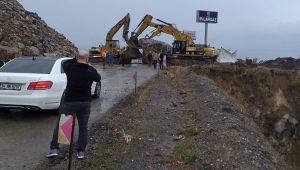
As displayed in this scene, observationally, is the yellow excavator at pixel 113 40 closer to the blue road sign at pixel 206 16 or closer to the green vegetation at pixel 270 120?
the green vegetation at pixel 270 120

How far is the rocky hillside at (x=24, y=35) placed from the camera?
3162cm

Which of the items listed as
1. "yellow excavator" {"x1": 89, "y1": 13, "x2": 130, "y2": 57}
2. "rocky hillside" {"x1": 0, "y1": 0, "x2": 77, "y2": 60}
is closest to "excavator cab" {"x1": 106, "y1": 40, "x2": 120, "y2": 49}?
"yellow excavator" {"x1": 89, "y1": 13, "x2": 130, "y2": 57}

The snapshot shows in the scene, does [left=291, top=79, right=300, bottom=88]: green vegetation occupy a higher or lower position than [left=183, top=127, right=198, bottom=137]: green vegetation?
lower

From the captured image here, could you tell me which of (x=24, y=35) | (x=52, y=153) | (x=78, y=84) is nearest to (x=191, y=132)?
(x=52, y=153)

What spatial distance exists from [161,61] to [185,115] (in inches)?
1132

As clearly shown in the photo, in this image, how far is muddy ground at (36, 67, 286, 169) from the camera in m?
9.04

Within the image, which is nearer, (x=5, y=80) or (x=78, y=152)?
(x=78, y=152)

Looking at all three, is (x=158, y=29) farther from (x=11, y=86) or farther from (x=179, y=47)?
(x=11, y=86)

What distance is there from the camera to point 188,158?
9.36 metres

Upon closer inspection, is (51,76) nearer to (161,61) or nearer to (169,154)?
(169,154)

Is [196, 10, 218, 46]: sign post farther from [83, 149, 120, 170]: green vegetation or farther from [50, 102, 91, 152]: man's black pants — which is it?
[50, 102, 91, 152]: man's black pants

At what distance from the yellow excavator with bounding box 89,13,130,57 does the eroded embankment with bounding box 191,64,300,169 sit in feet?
55.5

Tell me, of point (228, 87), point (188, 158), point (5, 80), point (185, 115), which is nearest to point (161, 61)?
point (228, 87)

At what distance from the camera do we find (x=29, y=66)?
13344 mm
